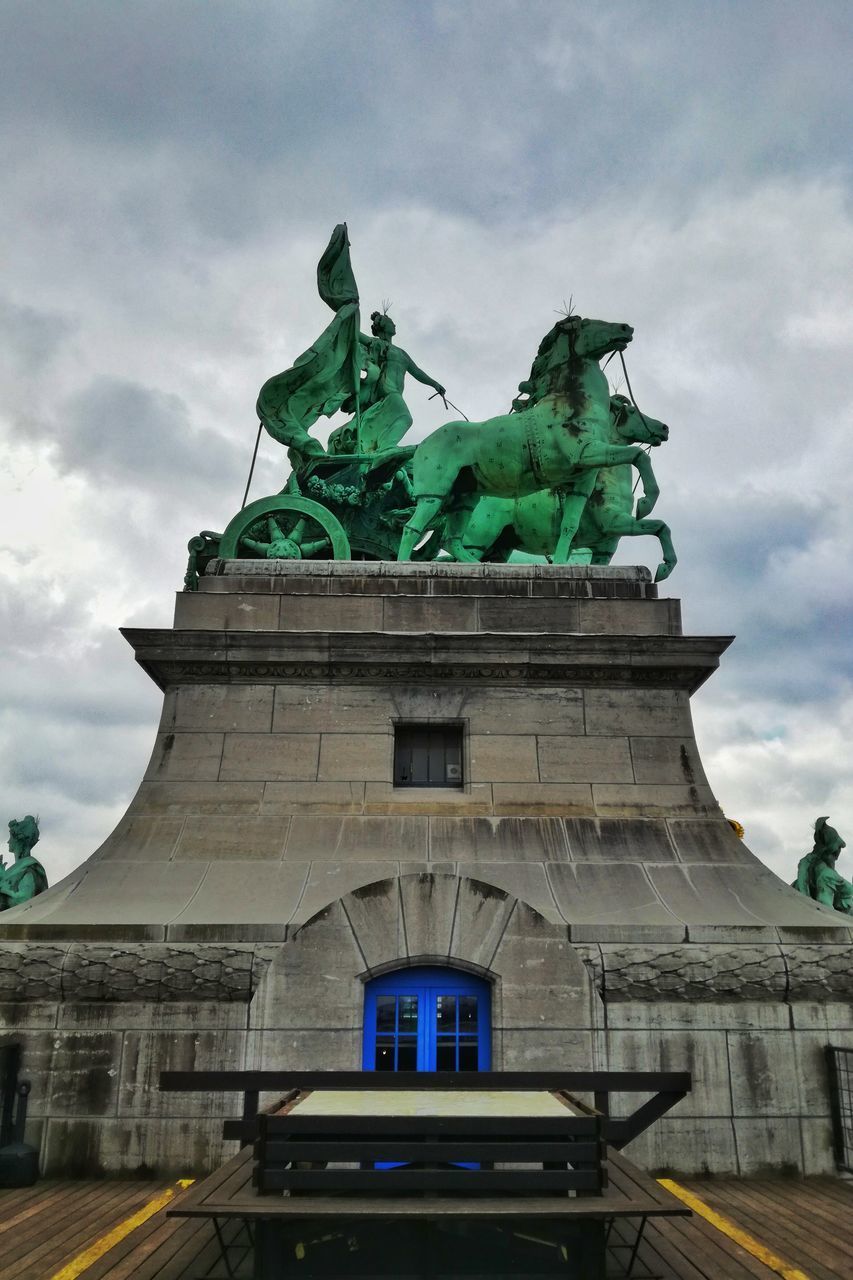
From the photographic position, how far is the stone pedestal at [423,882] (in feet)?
33.3

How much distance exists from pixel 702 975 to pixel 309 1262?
19.8ft

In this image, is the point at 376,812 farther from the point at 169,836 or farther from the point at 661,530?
the point at 661,530

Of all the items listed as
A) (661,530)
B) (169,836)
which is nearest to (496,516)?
(661,530)

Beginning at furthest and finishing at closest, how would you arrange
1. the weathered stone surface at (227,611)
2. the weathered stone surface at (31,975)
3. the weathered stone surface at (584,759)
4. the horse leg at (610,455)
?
1. the horse leg at (610,455)
2. the weathered stone surface at (227,611)
3. the weathered stone surface at (584,759)
4. the weathered stone surface at (31,975)

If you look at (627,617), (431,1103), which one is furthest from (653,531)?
(431,1103)

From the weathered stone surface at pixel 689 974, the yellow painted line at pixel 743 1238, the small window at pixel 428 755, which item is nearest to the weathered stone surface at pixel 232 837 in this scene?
the small window at pixel 428 755

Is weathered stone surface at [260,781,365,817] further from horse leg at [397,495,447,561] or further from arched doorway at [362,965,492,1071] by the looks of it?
horse leg at [397,495,447,561]

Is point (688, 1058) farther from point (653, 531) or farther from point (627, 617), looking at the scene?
point (653, 531)

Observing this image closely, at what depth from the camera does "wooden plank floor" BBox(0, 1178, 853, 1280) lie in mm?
6672

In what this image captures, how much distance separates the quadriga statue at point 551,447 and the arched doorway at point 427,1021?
7210 mm

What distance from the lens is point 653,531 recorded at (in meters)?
16.9

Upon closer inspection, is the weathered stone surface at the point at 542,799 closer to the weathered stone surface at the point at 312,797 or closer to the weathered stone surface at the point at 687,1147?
the weathered stone surface at the point at 312,797

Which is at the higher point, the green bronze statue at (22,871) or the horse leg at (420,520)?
the horse leg at (420,520)

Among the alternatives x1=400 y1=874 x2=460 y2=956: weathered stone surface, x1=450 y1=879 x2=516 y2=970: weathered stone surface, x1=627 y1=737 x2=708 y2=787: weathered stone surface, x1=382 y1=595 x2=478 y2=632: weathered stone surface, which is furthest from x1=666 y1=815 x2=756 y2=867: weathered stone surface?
x1=382 y1=595 x2=478 y2=632: weathered stone surface
